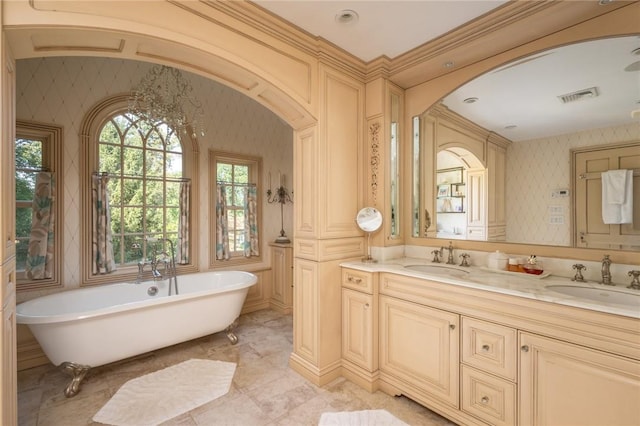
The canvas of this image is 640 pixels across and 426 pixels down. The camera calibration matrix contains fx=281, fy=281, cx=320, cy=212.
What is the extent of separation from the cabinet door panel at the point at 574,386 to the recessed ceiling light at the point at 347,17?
2306 millimetres

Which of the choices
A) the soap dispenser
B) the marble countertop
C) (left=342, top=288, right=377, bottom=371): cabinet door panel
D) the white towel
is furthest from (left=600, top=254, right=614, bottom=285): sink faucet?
(left=342, top=288, right=377, bottom=371): cabinet door panel

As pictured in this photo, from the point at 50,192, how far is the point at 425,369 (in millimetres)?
3659

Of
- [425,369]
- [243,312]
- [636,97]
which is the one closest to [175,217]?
[243,312]

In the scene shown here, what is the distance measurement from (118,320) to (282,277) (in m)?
2.07

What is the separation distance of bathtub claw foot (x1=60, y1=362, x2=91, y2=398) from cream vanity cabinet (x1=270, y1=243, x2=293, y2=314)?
88.1 inches

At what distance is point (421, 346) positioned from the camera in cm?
202

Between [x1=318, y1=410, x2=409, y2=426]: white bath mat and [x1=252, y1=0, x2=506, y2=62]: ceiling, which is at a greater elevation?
[x1=252, y1=0, x2=506, y2=62]: ceiling

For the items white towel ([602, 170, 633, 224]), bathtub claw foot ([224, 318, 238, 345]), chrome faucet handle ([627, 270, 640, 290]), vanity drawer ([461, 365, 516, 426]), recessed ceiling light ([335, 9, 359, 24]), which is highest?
recessed ceiling light ([335, 9, 359, 24])

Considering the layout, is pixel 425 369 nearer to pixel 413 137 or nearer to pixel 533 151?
pixel 533 151

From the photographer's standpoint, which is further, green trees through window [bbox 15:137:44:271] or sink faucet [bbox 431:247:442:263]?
green trees through window [bbox 15:137:44:271]

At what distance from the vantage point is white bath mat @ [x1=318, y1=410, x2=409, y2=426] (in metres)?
1.86

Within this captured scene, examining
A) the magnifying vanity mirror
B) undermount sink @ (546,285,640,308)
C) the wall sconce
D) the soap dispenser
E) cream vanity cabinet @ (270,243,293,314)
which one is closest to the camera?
undermount sink @ (546,285,640,308)

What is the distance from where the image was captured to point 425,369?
2.00 metres

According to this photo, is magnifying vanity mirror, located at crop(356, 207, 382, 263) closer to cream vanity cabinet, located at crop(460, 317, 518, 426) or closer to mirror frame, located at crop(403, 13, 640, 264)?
mirror frame, located at crop(403, 13, 640, 264)
